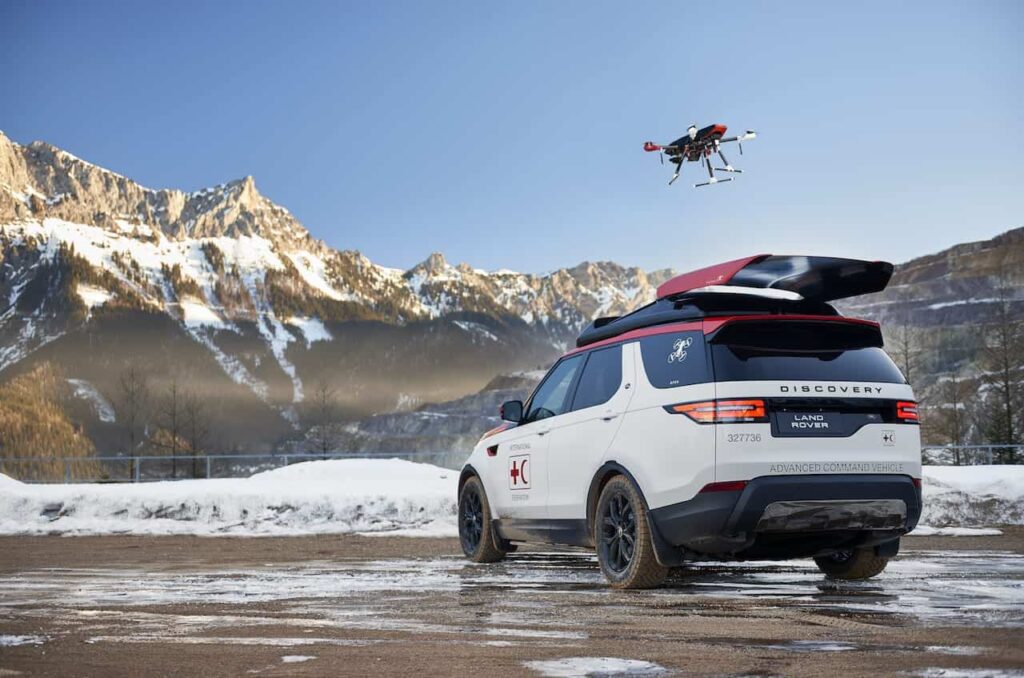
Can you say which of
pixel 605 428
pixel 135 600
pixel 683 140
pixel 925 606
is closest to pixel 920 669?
pixel 925 606

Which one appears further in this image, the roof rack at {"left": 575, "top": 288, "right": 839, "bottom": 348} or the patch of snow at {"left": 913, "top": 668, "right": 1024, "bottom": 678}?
the roof rack at {"left": 575, "top": 288, "right": 839, "bottom": 348}

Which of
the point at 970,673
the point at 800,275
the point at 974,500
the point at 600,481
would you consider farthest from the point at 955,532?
the point at 970,673

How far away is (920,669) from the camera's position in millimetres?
4496

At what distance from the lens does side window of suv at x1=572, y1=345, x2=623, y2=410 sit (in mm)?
8266

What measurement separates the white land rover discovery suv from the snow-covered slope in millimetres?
8561

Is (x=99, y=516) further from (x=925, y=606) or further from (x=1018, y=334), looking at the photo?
(x=1018, y=334)

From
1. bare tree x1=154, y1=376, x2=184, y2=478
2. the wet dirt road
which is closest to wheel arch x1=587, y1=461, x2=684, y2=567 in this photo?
the wet dirt road

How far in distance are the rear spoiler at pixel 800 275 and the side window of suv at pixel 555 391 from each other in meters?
1.35

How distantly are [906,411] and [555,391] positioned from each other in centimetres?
313

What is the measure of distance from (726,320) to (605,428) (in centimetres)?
140

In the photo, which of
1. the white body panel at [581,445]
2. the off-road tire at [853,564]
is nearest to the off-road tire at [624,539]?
the white body panel at [581,445]

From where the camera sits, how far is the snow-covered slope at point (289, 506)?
56.7 feet

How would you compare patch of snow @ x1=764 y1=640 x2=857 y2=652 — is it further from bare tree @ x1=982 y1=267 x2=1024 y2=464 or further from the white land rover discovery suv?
bare tree @ x1=982 y1=267 x2=1024 y2=464

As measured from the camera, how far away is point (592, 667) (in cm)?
466
